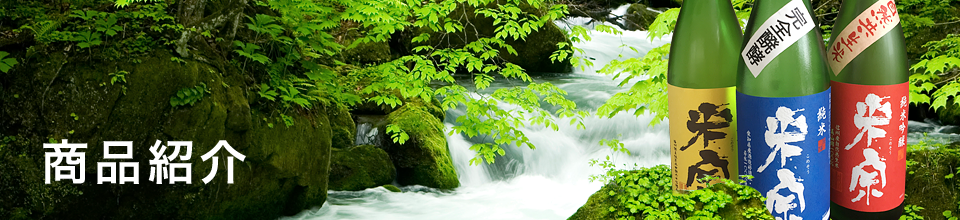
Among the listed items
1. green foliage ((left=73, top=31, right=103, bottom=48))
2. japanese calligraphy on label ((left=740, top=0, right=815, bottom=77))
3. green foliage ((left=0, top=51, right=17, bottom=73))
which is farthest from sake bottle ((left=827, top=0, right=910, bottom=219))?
green foliage ((left=0, top=51, right=17, bottom=73))

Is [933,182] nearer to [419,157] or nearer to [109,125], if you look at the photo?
[109,125]

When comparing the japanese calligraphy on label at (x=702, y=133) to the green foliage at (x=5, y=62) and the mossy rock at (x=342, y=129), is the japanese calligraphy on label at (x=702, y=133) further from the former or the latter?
the mossy rock at (x=342, y=129)

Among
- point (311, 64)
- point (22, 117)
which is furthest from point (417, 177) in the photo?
point (22, 117)

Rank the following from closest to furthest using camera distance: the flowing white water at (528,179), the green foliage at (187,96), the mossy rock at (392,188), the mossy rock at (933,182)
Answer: the mossy rock at (933,182) → the green foliage at (187,96) → the flowing white water at (528,179) → the mossy rock at (392,188)

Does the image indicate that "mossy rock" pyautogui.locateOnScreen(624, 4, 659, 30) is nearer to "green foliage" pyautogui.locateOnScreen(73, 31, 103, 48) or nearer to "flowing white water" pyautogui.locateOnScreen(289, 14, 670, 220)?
"flowing white water" pyautogui.locateOnScreen(289, 14, 670, 220)

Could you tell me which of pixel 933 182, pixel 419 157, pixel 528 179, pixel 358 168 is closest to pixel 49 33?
pixel 358 168

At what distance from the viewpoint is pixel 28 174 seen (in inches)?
210

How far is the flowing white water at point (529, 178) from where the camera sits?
297 inches

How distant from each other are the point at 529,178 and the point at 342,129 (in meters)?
3.06

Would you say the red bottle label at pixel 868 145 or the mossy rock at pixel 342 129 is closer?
the red bottle label at pixel 868 145

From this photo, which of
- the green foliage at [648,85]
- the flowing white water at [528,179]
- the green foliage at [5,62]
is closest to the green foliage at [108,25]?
the green foliage at [5,62]

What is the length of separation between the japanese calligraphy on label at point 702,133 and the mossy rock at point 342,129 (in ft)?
23.2

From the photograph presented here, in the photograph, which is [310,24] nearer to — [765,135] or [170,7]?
[170,7]

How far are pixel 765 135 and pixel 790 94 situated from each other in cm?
18
